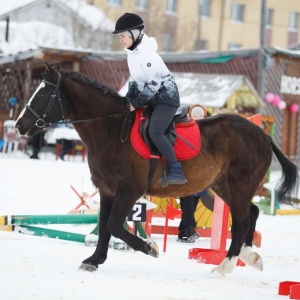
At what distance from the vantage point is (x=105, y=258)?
7.88 m

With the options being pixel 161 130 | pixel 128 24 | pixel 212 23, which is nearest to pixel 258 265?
pixel 161 130

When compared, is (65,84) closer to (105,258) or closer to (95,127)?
(95,127)

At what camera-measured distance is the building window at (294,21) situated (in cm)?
6353

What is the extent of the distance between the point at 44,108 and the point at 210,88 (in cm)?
1772

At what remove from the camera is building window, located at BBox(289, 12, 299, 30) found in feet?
208

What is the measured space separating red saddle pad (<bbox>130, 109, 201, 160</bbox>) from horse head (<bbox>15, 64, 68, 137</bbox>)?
0.74 metres

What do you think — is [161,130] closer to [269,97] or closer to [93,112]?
[93,112]

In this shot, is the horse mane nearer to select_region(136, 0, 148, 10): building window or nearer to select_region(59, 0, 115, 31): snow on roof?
select_region(59, 0, 115, 31): snow on roof

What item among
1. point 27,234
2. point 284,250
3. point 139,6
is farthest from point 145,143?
point 139,6

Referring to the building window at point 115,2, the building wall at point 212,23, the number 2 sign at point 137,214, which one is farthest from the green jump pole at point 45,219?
the building window at point 115,2

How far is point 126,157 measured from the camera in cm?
775

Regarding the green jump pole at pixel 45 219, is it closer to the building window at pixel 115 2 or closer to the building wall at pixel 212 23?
the building wall at pixel 212 23

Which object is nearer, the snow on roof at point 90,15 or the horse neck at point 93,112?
the horse neck at point 93,112

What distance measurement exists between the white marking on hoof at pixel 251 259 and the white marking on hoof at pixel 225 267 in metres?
0.22
